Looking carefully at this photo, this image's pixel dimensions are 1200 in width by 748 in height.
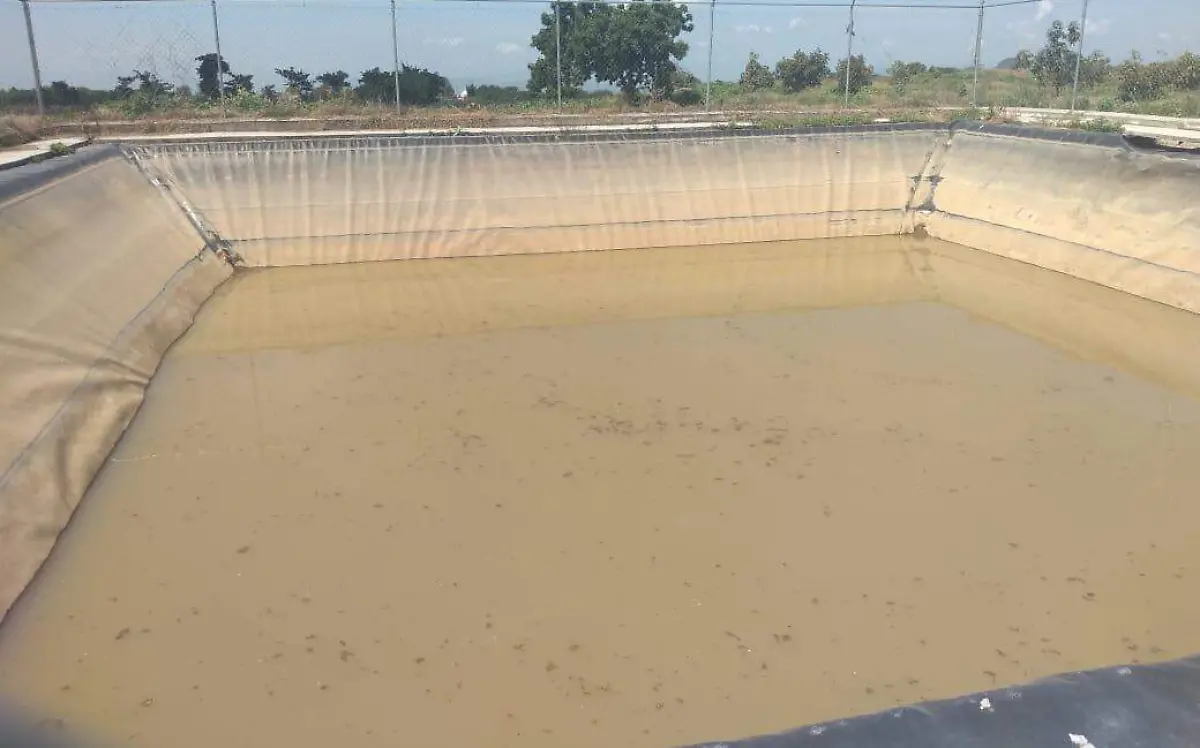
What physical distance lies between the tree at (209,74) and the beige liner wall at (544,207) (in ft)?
17.9

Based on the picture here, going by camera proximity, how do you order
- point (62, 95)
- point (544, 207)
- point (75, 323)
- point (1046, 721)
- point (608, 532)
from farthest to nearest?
point (62, 95) < point (544, 207) < point (75, 323) < point (608, 532) < point (1046, 721)

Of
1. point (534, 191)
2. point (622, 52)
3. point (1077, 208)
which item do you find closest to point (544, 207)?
point (534, 191)

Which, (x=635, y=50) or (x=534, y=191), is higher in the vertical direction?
(x=635, y=50)

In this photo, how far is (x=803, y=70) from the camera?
21.0 meters

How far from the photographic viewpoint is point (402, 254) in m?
8.34

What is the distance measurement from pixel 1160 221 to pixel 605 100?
10.0 meters

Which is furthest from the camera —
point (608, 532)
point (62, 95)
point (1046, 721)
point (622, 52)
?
point (622, 52)

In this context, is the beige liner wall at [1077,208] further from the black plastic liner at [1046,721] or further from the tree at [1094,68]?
the tree at [1094,68]

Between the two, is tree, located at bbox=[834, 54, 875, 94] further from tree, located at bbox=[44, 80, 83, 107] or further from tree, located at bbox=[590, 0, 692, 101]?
tree, located at bbox=[44, 80, 83, 107]

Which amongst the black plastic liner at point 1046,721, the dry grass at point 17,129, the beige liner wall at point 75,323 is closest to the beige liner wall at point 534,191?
the beige liner wall at point 75,323

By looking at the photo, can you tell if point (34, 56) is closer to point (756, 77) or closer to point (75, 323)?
point (75, 323)

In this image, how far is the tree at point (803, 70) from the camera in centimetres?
2056

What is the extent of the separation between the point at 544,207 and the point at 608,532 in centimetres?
555

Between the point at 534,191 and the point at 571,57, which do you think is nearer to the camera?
the point at 534,191
